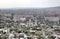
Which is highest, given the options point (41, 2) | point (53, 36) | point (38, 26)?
point (41, 2)

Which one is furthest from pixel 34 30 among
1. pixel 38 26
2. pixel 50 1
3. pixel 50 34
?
pixel 50 1

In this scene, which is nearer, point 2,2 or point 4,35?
point 4,35

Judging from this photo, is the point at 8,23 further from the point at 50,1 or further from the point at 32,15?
the point at 50,1

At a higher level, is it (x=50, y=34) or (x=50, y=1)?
(x=50, y=1)

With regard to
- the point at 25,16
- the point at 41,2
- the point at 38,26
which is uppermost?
the point at 41,2

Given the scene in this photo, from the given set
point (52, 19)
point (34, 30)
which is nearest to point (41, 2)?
point (52, 19)

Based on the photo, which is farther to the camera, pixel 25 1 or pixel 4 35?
pixel 25 1

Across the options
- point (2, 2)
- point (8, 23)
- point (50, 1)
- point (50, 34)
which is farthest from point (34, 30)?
point (2, 2)

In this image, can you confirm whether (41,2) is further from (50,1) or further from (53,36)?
(53,36)

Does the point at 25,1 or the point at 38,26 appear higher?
the point at 25,1
